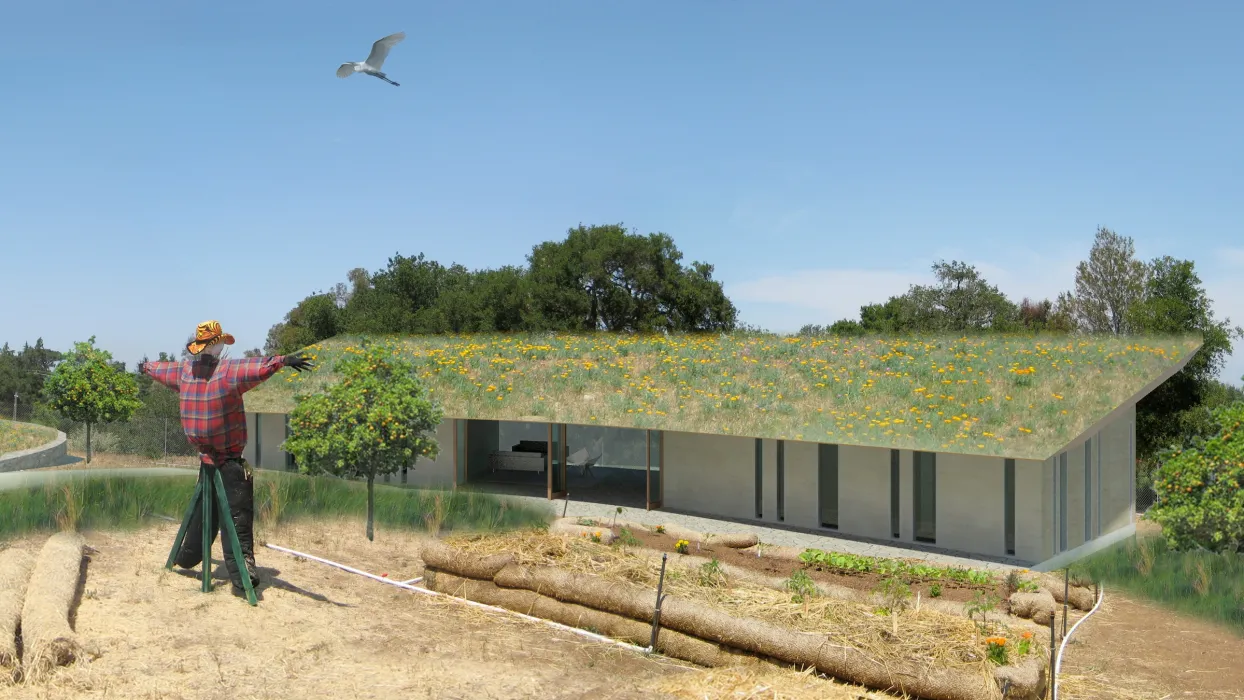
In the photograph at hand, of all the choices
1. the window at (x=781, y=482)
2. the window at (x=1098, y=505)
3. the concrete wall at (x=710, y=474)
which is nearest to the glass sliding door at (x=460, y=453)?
the concrete wall at (x=710, y=474)

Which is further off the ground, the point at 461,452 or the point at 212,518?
the point at 212,518

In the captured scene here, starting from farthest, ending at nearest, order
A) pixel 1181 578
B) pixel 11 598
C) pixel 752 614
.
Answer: pixel 1181 578, pixel 752 614, pixel 11 598

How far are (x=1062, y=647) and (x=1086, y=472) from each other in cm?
946

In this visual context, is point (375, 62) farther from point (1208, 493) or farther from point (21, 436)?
point (21, 436)

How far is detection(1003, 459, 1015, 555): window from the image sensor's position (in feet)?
52.6

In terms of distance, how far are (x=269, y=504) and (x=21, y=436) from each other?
2063cm

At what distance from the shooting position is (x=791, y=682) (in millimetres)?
7473

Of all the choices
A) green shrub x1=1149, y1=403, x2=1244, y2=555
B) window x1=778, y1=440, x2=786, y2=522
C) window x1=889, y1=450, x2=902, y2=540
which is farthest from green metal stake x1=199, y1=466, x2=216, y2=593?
window x1=889, y1=450, x2=902, y2=540

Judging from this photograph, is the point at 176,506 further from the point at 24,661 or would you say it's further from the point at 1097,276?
the point at 1097,276

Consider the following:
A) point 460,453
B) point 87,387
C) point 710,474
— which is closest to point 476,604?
point 710,474

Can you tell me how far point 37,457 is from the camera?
2605cm

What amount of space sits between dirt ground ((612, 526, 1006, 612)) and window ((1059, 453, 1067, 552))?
5.68 metres

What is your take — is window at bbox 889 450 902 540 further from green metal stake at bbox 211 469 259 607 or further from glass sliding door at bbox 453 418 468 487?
green metal stake at bbox 211 469 259 607

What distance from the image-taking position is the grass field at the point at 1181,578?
1095 cm
